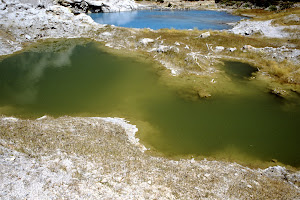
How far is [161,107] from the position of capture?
24062 millimetres

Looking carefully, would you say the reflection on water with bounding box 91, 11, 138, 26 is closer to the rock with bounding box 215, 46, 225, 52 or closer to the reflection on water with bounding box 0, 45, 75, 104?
the reflection on water with bounding box 0, 45, 75, 104

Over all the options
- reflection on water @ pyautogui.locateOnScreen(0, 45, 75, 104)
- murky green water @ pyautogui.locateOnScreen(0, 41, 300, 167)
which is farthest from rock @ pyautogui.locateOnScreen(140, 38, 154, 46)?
reflection on water @ pyautogui.locateOnScreen(0, 45, 75, 104)

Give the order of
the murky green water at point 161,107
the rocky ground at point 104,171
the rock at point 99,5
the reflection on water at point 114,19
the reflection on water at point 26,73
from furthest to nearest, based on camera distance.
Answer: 1. the rock at point 99,5
2. the reflection on water at point 114,19
3. the reflection on water at point 26,73
4. the murky green water at point 161,107
5. the rocky ground at point 104,171

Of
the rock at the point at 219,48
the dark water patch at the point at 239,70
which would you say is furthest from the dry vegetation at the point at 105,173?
the rock at the point at 219,48

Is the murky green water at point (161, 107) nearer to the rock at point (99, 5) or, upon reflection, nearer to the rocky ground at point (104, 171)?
the rocky ground at point (104, 171)

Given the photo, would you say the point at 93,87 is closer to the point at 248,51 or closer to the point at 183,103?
the point at 183,103

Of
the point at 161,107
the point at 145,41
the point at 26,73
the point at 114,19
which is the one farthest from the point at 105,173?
the point at 114,19

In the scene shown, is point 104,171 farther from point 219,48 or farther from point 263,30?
point 263,30

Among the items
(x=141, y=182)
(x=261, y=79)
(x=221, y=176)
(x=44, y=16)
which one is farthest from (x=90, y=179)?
(x=44, y=16)

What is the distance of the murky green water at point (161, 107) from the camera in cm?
1867

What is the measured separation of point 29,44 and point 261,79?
50.5m

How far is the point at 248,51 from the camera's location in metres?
41.9

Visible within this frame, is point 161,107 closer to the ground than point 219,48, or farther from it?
closer to the ground

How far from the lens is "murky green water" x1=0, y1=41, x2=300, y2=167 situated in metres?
18.7
